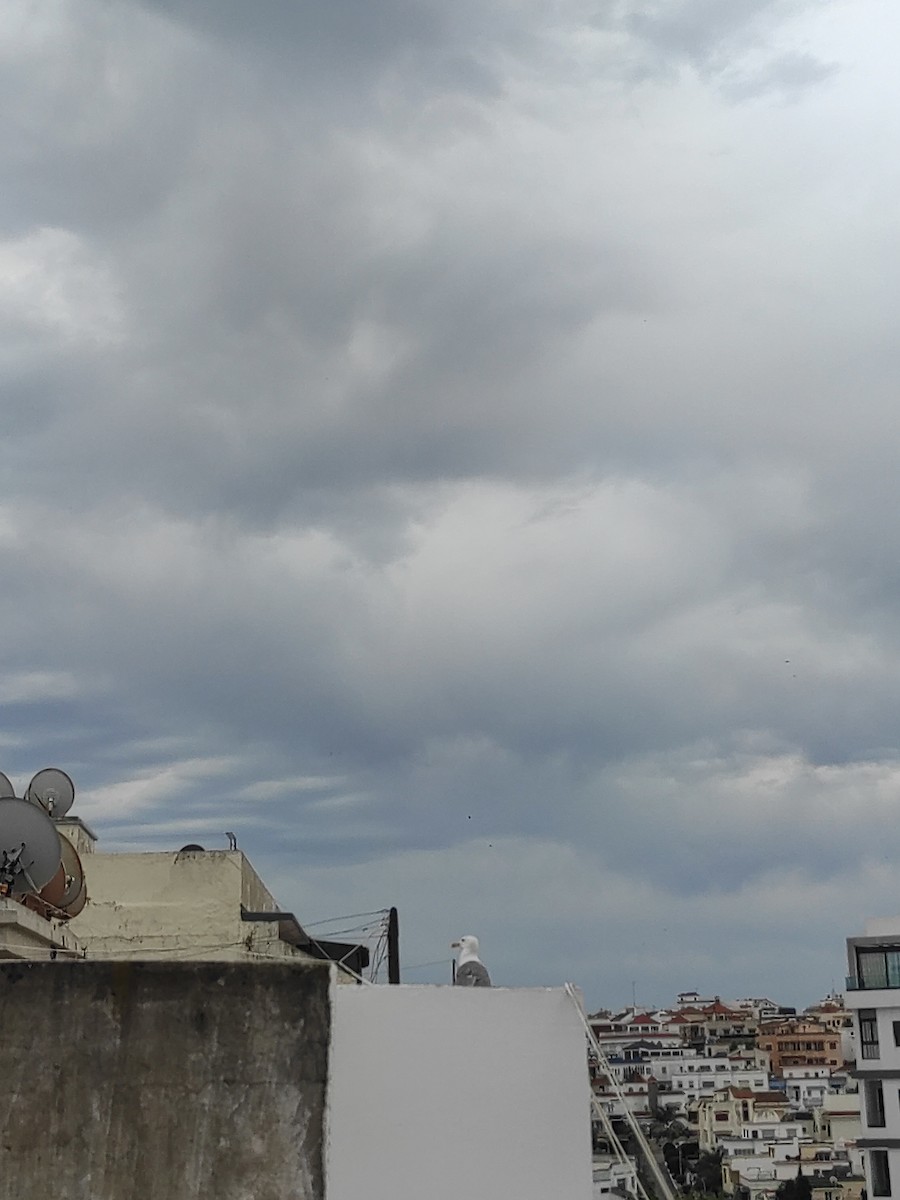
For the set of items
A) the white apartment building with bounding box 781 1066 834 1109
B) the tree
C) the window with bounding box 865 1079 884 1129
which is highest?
the window with bounding box 865 1079 884 1129

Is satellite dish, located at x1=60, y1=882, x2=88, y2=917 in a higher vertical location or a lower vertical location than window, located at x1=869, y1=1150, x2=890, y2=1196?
higher

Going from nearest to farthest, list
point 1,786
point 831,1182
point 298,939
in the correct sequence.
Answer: point 1,786 → point 298,939 → point 831,1182

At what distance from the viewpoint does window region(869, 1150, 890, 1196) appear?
4222 centimetres

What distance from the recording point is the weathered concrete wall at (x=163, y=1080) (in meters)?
10.1

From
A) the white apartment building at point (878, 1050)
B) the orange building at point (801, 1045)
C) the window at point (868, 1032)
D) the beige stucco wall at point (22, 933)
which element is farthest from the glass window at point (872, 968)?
the orange building at point (801, 1045)

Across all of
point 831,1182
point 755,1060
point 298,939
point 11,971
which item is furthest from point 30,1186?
point 755,1060

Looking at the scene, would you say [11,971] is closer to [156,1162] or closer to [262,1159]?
[156,1162]

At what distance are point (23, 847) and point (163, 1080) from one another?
442 centimetres

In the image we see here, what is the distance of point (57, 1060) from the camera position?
33.9 feet

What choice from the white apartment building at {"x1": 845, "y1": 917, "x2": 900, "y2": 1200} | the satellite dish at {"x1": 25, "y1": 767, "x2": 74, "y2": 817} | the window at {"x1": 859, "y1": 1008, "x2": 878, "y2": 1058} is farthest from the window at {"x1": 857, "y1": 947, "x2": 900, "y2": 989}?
the satellite dish at {"x1": 25, "y1": 767, "x2": 74, "y2": 817}

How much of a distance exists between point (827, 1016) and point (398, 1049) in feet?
446

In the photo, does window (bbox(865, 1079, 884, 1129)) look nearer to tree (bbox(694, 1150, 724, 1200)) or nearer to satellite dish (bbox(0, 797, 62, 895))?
satellite dish (bbox(0, 797, 62, 895))

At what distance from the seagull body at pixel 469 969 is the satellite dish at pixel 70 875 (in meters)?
8.05

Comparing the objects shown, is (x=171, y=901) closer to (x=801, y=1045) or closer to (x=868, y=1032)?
(x=868, y=1032)
